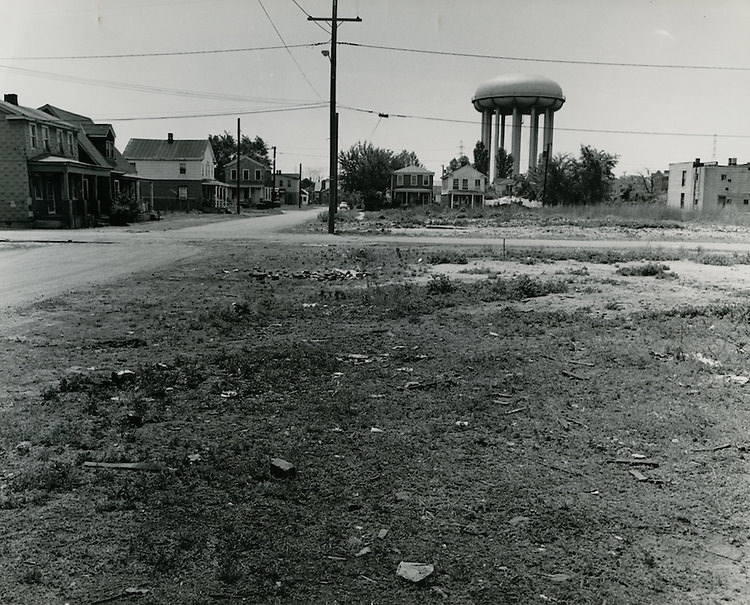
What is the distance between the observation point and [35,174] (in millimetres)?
42438

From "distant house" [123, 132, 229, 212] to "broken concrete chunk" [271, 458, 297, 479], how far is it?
80025 mm

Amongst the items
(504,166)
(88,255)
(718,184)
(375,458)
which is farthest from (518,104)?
(375,458)

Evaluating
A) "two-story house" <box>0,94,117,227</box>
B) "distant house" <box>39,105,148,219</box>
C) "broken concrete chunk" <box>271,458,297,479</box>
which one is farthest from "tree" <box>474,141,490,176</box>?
"broken concrete chunk" <box>271,458,297,479</box>

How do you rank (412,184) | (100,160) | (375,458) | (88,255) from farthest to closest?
(412,184)
(100,160)
(88,255)
(375,458)

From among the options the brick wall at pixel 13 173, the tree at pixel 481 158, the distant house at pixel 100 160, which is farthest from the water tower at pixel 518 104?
the brick wall at pixel 13 173

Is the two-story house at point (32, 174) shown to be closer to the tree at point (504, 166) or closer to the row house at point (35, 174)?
the row house at point (35, 174)

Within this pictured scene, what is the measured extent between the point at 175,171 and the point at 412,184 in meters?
31.9

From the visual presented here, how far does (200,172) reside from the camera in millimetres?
83500

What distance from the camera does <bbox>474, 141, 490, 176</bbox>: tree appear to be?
112m

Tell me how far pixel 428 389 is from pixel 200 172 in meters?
80.5

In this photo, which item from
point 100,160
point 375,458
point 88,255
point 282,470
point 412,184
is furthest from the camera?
point 412,184

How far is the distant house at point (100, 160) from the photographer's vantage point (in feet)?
165

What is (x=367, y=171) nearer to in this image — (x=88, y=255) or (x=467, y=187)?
(x=467, y=187)

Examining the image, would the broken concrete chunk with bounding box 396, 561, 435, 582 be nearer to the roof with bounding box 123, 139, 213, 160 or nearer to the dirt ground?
the dirt ground
